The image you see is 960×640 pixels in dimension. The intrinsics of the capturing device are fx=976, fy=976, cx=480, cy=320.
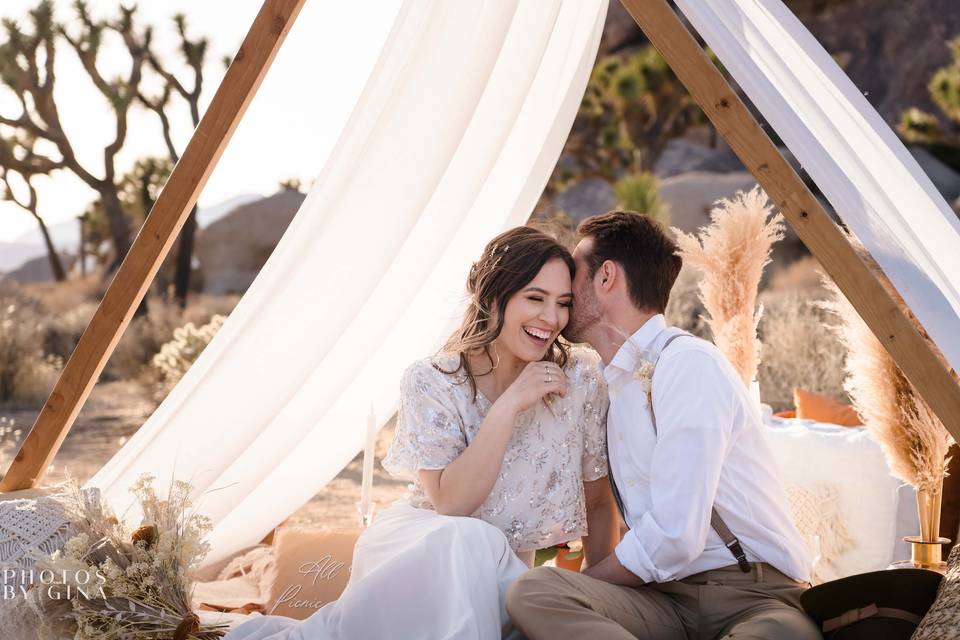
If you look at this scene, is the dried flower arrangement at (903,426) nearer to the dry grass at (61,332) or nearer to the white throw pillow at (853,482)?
the white throw pillow at (853,482)

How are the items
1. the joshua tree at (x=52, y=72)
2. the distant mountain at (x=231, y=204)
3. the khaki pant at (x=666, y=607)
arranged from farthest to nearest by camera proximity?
the distant mountain at (x=231, y=204) < the joshua tree at (x=52, y=72) < the khaki pant at (x=666, y=607)

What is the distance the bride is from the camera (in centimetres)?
268

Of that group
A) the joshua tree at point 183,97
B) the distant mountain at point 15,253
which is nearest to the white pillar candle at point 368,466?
the joshua tree at point 183,97

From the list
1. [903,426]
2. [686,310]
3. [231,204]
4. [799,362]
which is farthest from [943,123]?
[903,426]

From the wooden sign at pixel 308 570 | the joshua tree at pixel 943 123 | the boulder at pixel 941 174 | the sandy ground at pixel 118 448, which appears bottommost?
the sandy ground at pixel 118 448

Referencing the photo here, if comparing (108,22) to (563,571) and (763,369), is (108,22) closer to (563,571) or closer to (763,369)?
(763,369)

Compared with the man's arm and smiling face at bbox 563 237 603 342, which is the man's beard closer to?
smiling face at bbox 563 237 603 342

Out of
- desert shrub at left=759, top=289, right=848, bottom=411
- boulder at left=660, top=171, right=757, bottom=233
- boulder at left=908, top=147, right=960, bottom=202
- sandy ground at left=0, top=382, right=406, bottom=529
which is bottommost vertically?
sandy ground at left=0, top=382, right=406, bottom=529

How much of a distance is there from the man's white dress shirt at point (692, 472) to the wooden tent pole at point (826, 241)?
430 millimetres

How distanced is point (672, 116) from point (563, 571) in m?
16.2

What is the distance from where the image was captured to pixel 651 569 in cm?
260

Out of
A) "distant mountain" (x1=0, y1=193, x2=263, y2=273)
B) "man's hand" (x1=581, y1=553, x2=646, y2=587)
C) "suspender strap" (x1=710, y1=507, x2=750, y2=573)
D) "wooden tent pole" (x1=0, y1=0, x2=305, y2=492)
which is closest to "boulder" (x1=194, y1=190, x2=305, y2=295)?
"distant mountain" (x1=0, y1=193, x2=263, y2=273)

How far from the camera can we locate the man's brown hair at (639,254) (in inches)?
118

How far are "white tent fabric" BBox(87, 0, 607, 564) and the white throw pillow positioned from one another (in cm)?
147
